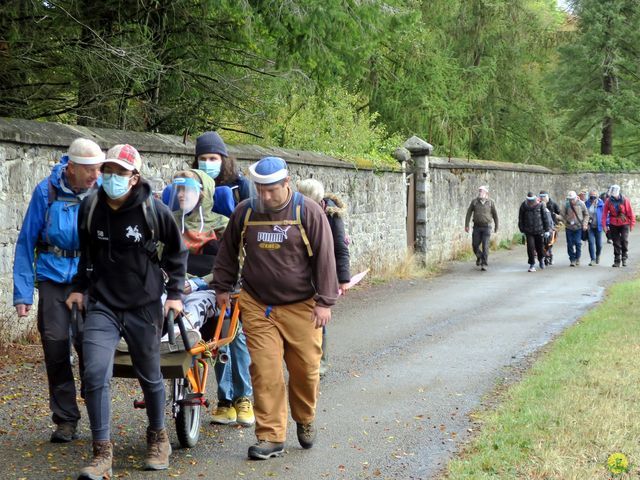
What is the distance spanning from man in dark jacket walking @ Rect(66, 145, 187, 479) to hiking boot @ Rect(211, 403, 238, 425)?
1245mm

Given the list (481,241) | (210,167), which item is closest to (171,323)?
(210,167)

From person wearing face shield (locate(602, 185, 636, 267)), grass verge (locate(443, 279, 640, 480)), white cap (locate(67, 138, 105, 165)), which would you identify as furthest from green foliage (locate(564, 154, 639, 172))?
white cap (locate(67, 138, 105, 165))

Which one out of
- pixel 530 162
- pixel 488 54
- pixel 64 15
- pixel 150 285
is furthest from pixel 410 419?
pixel 530 162

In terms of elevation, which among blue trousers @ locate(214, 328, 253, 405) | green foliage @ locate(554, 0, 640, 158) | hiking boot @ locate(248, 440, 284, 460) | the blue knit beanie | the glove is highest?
green foliage @ locate(554, 0, 640, 158)

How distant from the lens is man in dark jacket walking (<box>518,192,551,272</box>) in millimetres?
21984

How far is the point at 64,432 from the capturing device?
625 centimetres

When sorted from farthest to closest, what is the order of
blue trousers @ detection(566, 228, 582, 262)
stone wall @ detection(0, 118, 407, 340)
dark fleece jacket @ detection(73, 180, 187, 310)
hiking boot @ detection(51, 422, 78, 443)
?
blue trousers @ detection(566, 228, 582, 262)
stone wall @ detection(0, 118, 407, 340)
hiking boot @ detection(51, 422, 78, 443)
dark fleece jacket @ detection(73, 180, 187, 310)

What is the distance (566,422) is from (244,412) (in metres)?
2.23

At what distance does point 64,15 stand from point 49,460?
8245 mm

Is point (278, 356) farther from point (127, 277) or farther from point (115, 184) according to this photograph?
point (115, 184)

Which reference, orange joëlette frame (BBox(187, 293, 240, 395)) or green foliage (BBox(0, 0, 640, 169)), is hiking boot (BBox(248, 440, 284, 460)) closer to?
orange joëlette frame (BBox(187, 293, 240, 395))

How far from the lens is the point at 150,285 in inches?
224

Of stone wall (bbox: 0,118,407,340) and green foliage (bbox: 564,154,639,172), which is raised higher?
green foliage (bbox: 564,154,639,172)

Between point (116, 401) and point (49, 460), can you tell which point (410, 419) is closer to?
point (116, 401)
